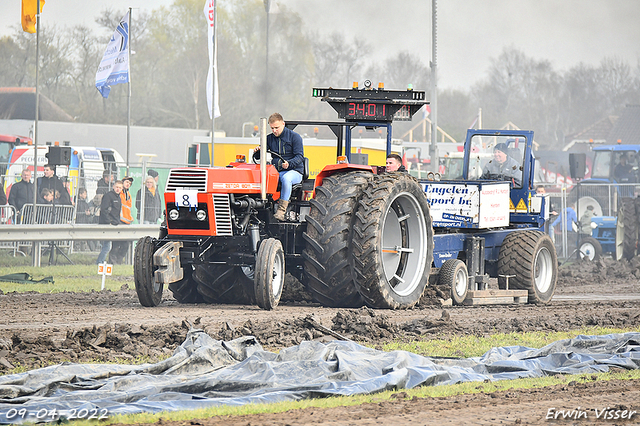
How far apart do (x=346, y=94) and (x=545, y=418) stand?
25.7 ft

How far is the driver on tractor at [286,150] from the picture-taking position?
36.3ft

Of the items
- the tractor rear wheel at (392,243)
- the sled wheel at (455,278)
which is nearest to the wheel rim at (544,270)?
the sled wheel at (455,278)

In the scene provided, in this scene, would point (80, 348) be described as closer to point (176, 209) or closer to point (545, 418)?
point (176, 209)

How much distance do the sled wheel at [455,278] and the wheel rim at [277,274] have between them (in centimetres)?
296

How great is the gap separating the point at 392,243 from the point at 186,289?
9.66ft

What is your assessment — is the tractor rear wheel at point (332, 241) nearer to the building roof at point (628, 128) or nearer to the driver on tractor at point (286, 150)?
the driver on tractor at point (286, 150)

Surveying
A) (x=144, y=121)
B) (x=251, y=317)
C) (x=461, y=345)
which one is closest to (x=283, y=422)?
(x=461, y=345)

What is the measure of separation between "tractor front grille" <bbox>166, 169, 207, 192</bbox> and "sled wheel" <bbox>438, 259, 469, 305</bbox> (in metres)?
4.03

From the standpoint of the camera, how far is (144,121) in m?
49.8

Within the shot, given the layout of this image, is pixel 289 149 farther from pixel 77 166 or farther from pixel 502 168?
pixel 77 166

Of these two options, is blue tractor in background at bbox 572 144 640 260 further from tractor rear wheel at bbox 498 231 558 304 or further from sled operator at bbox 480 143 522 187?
tractor rear wheel at bbox 498 231 558 304

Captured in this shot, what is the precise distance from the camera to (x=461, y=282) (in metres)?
13.0

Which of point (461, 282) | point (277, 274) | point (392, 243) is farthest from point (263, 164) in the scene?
point (461, 282)

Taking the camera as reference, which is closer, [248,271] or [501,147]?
[248,271]
